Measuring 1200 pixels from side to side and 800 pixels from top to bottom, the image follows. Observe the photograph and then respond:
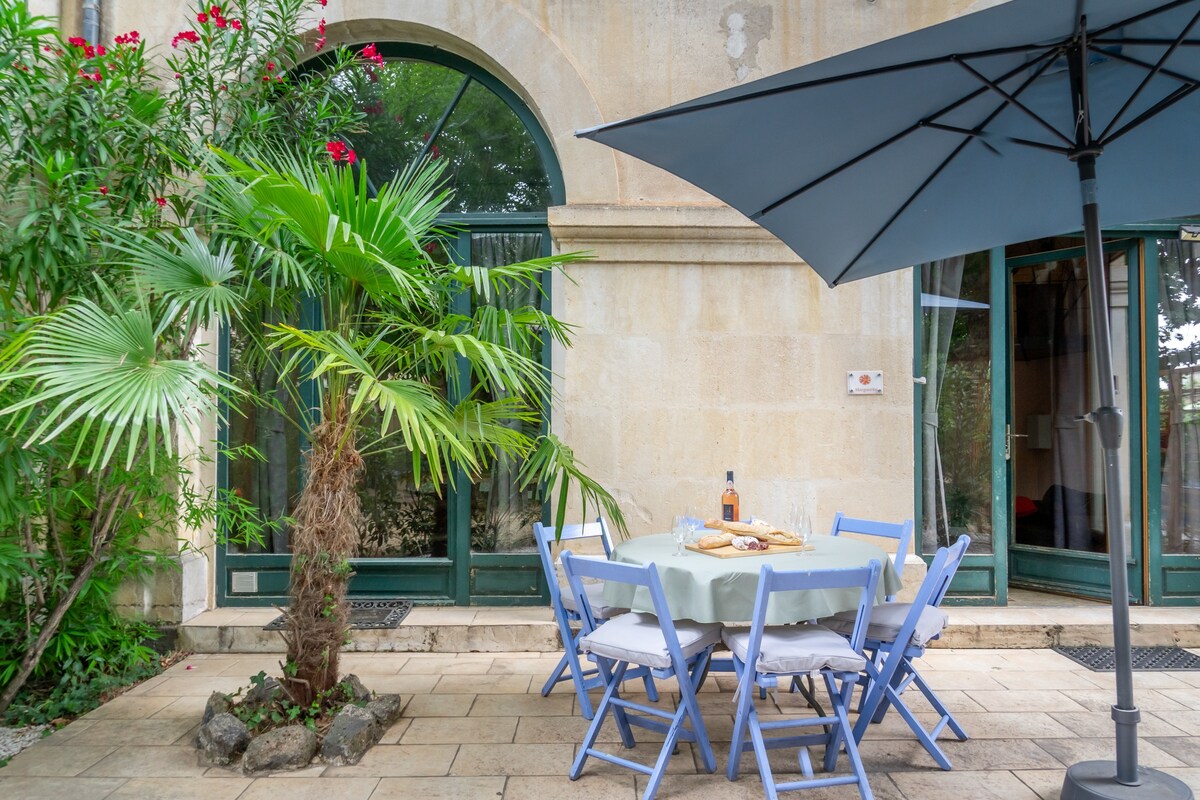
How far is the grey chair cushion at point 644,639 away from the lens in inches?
112

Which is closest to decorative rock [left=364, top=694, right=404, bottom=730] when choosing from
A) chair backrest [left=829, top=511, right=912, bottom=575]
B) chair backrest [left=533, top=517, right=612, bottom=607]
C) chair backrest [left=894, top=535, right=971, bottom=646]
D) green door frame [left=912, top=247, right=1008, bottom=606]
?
chair backrest [left=533, top=517, right=612, bottom=607]

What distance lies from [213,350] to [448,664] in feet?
8.24

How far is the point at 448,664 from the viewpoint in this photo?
446 centimetres

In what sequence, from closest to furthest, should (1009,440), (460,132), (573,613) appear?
(573,613)
(460,132)
(1009,440)

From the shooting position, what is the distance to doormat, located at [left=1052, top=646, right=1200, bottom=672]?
4.34 m

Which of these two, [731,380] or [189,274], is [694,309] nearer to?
[731,380]

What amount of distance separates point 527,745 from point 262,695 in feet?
3.89

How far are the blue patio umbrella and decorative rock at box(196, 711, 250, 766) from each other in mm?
2749

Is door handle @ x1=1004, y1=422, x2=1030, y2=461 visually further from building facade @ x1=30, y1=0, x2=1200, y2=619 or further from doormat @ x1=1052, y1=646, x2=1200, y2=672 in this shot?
doormat @ x1=1052, y1=646, x2=1200, y2=672

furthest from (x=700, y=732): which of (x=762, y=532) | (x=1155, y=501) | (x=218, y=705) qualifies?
(x=1155, y=501)

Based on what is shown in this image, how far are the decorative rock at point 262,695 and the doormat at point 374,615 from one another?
3.59ft

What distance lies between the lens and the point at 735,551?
3.25 m

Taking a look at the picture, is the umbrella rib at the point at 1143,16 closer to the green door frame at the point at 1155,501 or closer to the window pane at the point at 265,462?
the green door frame at the point at 1155,501

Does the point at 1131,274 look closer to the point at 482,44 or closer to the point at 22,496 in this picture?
the point at 482,44
